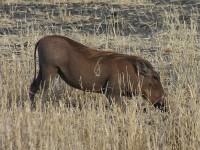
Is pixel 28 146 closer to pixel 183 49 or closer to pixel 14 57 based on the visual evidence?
pixel 14 57

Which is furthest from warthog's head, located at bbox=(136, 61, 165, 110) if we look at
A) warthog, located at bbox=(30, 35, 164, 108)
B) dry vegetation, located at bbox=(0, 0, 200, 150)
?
dry vegetation, located at bbox=(0, 0, 200, 150)

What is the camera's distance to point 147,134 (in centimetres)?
633

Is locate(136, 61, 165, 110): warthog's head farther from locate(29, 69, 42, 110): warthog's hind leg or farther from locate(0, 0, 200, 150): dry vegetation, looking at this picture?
locate(29, 69, 42, 110): warthog's hind leg

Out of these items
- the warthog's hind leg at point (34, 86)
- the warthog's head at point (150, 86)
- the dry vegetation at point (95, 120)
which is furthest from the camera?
the warthog's hind leg at point (34, 86)

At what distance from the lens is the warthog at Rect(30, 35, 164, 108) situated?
7969 millimetres

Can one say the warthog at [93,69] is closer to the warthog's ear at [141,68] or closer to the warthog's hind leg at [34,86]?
the warthog's ear at [141,68]

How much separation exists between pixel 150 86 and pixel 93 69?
715 mm

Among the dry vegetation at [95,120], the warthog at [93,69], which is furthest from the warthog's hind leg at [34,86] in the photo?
the warthog at [93,69]

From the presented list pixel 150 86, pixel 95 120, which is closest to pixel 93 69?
pixel 150 86

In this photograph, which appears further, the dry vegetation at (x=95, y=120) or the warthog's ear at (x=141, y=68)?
the warthog's ear at (x=141, y=68)

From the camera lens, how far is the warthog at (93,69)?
797 cm

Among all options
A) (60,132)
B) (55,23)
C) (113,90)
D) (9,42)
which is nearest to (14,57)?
(9,42)

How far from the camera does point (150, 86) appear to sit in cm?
803

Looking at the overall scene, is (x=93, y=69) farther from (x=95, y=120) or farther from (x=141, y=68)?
(x=95, y=120)
